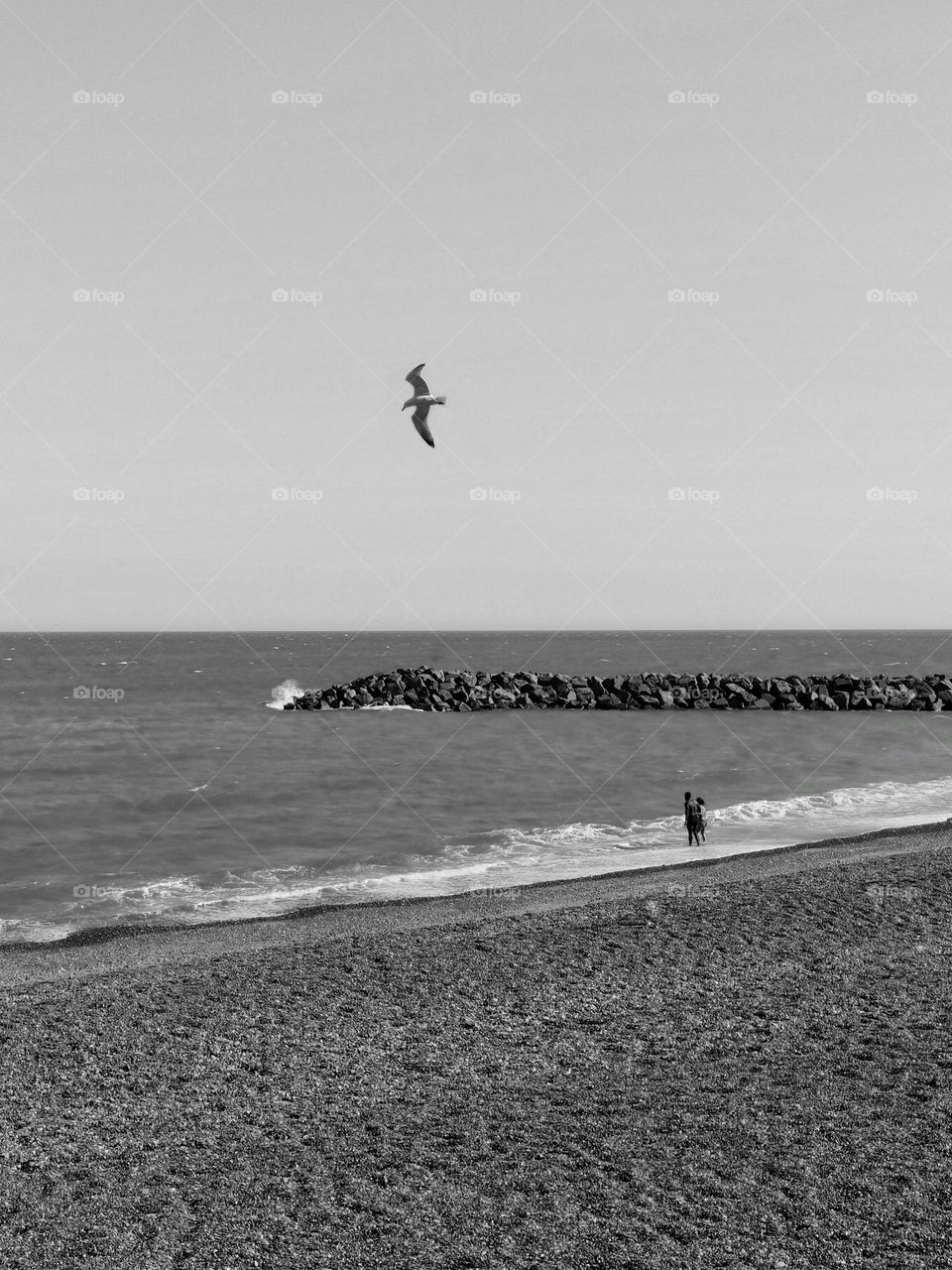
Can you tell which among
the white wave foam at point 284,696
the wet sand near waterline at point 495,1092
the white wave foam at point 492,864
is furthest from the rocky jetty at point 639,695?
the wet sand near waterline at point 495,1092

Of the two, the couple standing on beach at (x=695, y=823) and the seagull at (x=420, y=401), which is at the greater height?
the seagull at (x=420, y=401)

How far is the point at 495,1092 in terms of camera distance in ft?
34.4

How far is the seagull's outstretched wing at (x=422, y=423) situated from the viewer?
48.6ft

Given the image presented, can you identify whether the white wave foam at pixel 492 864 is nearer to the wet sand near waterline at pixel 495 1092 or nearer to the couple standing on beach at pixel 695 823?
the couple standing on beach at pixel 695 823

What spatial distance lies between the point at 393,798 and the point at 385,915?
46.1 feet

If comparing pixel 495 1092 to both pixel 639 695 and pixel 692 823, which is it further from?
pixel 639 695

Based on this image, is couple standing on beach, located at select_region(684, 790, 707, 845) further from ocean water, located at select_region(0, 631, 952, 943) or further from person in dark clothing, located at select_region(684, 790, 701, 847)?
ocean water, located at select_region(0, 631, 952, 943)

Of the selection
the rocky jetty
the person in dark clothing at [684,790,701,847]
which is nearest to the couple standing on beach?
the person in dark clothing at [684,790,701,847]

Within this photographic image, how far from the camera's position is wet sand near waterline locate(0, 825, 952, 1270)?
25.4 ft

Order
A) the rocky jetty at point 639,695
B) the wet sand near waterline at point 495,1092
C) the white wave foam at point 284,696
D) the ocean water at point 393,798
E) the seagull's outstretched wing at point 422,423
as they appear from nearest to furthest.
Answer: the wet sand near waterline at point 495,1092 → the seagull's outstretched wing at point 422,423 → the ocean water at point 393,798 → the rocky jetty at point 639,695 → the white wave foam at point 284,696

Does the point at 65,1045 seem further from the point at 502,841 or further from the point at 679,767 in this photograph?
the point at 679,767

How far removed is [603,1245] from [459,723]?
51.6 meters

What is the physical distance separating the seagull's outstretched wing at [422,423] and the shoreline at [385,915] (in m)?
8.16

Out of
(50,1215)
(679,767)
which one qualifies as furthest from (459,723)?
(50,1215)
